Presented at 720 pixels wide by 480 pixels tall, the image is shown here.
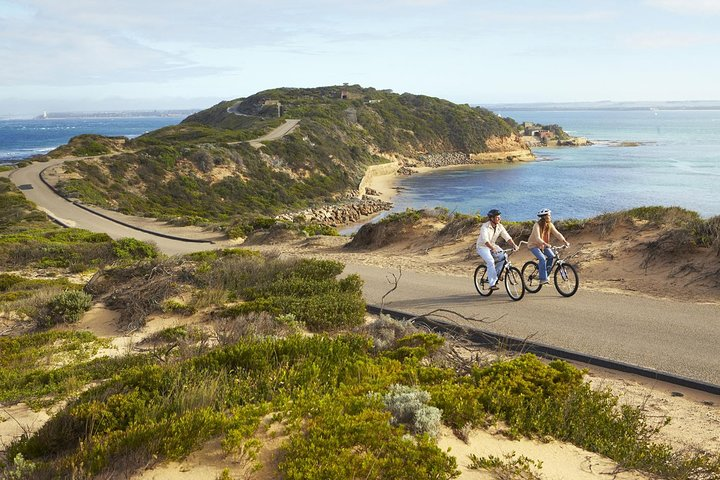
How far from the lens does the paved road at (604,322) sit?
7754 mm

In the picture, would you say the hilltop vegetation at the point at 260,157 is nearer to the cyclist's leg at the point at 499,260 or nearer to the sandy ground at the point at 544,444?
the cyclist's leg at the point at 499,260

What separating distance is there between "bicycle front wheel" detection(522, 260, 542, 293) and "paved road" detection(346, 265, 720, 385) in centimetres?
19

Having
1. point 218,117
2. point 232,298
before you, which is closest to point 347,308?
point 232,298

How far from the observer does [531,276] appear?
11320mm

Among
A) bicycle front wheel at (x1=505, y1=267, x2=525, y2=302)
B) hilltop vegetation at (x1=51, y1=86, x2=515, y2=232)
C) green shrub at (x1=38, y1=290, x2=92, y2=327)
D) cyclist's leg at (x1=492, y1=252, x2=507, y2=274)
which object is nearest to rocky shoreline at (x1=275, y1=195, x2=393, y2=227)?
hilltop vegetation at (x1=51, y1=86, x2=515, y2=232)

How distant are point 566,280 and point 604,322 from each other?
1803 millimetres

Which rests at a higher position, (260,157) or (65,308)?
(260,157)

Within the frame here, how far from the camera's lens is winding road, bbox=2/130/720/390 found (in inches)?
306

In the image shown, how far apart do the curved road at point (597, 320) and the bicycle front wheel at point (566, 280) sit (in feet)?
0.58

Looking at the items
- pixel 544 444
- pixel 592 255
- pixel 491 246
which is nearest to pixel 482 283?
pixel 491 246

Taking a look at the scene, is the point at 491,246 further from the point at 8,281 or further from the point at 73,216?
the point at 73,216

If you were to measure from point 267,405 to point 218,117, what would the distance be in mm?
128090

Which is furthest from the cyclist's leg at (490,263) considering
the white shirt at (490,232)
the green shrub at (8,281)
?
the green shrub at (8,281)

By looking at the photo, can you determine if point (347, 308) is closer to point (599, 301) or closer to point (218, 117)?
point (599, 301)
